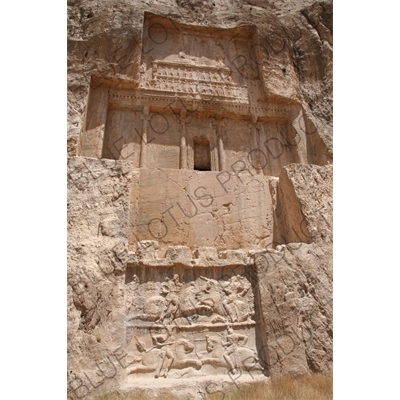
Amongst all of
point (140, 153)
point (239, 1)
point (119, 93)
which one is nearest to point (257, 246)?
point (140, 153)

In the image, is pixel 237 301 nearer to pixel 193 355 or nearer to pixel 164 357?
pixel 193 355

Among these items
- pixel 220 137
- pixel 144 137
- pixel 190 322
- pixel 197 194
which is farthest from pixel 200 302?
pixel 220 137

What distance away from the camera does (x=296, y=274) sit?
6.15 meters

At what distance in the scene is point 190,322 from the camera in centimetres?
589

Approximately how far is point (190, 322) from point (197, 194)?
235 centimetres

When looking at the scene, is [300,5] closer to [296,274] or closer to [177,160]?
Answer: [177,160]

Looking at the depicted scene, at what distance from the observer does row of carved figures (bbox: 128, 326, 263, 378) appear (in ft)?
18.1

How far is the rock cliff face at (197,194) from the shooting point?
5.57 metres

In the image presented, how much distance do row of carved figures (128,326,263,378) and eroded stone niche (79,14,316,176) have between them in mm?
3549

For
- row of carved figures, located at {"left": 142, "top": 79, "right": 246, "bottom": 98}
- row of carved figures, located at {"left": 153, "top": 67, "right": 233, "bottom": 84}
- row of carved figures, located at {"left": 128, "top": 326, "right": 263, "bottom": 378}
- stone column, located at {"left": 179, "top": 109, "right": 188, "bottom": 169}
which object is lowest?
row of carved figures, located at {"left": 128, "top": 326, "right": 263, "bottom": 378}

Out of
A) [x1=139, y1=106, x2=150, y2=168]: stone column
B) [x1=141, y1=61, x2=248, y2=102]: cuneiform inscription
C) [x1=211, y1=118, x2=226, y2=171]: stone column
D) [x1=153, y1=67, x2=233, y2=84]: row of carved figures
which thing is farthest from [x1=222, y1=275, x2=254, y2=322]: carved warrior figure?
[x1=153, y1=67, x2=233, y2=84]: row of carved figures

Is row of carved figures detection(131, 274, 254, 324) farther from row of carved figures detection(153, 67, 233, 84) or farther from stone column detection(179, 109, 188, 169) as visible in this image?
row of carved figures detection(153, 67, 233, 84)

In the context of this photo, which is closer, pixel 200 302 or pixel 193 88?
pixel 200 302

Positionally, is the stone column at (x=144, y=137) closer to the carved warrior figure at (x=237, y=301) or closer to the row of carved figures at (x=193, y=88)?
the row of carved figures at (x=193, y=88)
